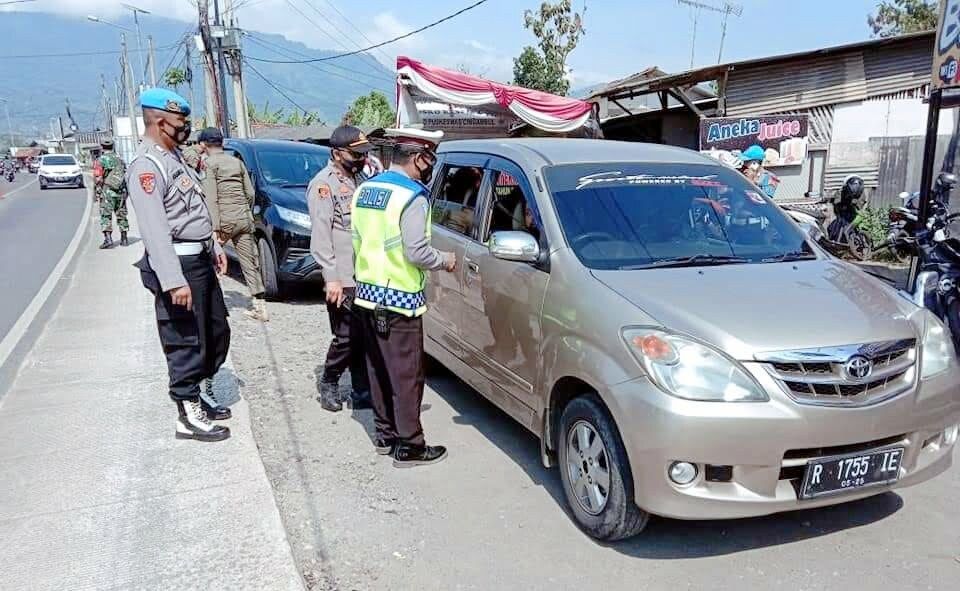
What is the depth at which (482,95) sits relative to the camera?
1236cm

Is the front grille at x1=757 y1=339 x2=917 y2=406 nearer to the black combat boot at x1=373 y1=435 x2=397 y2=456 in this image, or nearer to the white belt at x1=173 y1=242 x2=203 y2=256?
the black combat boot at x1=373 y1=435 x2=397 y2=456

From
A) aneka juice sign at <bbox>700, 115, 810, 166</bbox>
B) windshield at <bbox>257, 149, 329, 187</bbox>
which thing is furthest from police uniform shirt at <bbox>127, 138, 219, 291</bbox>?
aneka juice sign at <bbox>700, 115, 810, 166</bbox>

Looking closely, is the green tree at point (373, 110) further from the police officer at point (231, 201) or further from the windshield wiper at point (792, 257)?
the windshield wiper at point (792, 257)

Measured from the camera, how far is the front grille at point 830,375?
2701 mm

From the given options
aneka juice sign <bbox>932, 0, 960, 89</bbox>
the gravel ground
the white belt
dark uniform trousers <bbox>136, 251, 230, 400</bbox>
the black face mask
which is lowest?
Answer: the gravel ground

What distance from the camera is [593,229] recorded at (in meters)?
3.61

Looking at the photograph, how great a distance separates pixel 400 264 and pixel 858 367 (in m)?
2.17

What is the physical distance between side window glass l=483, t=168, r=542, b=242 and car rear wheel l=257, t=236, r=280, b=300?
4.23 meters

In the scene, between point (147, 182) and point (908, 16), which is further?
point (908, 16)

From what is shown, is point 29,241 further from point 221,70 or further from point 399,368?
point 399,368

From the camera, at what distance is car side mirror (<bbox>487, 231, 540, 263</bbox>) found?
137 inches

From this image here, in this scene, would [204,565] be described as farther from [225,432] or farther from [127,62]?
[127,62]

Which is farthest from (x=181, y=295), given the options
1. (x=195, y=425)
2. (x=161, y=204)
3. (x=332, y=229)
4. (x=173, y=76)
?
(x=173, y=76)

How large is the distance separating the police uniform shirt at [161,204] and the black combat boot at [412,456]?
150 centimetres
